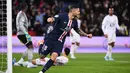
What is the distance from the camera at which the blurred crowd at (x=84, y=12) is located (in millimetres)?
22141

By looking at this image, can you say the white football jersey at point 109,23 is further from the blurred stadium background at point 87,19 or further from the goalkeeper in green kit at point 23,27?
the blurred stadium background at point 87,19

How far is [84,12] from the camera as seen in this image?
76.0 ft

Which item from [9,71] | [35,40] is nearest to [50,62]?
[9,71]

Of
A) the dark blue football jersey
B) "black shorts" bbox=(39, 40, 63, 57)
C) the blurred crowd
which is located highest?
the blurred crowd

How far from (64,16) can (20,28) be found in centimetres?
267

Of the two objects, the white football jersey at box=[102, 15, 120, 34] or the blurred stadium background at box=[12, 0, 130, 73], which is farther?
the blurred stadium background at box=[12, 0, 130, 73]

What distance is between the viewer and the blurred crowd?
22.1 m

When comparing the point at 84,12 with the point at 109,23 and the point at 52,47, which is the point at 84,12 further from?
the point at 52,47

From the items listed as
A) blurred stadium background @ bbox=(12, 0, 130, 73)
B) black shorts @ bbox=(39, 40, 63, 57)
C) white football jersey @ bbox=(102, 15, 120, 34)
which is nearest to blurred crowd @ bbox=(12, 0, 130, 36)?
blurred stadium background @ bbox=(12, 0, 130, 73)

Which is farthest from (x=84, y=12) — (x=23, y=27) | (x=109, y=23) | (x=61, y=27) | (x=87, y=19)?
(x=61, y=27)

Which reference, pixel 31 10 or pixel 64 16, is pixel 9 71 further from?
pixel 31 10

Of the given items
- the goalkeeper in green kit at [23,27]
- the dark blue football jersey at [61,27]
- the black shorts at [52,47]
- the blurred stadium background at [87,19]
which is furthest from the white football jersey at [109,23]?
the dark blue football jersey at [61,27]

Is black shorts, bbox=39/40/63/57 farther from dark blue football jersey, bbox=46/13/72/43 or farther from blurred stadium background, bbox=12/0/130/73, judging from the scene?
blurred stadium background, bbox=12/0/130/73

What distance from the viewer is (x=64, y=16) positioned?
9.77 m
